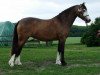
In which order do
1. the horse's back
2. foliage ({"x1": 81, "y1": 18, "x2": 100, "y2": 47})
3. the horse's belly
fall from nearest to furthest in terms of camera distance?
the horse's back < the horse's belly < foliage ({"x1": 81, "y1": 18, "x2": 100, "y2": 47})

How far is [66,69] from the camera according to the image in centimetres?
1312

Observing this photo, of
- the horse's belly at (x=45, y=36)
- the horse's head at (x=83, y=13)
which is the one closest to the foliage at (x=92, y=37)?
the horse's head at (x=83, y=13)

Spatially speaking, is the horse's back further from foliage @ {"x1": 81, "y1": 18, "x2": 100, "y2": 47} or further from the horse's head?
foliage @ {"x1": 81, "y1": 18, "x2": 100, "y2": 47}

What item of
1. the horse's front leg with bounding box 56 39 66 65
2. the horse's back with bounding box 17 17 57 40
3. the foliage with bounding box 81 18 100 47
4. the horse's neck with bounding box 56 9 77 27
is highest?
the horse's neck with bounding box 56 9 77 27

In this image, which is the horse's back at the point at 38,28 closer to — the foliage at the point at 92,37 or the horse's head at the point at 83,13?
the horse's head at the point at 83,13

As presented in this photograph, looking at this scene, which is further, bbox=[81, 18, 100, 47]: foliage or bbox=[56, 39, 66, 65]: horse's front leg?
bbox=[81, 18, 100, 47]: foliage

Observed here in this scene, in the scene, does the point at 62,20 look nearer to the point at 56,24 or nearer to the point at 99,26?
the point at 56,24

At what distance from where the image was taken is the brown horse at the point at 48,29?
14.3m

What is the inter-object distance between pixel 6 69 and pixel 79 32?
125ft

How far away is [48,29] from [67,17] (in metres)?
1.03

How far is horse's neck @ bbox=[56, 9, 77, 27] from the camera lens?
585 inches

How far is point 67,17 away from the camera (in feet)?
49.0

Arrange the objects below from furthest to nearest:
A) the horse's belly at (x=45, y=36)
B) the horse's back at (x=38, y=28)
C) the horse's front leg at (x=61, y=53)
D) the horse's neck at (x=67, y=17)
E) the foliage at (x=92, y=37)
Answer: the foliage at (x=92, y=37) → the horse's neck at (x=67, y=17) → the horse's front leg at (x=61, y=53) → the horse's belly at (x=45, y=36) → the horse's back at (x=38, y=28)

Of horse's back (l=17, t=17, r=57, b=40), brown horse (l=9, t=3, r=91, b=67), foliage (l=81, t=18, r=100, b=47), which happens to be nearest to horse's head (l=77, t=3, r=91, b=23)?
brown horse (l=9, t=3, r=91, b=67)
